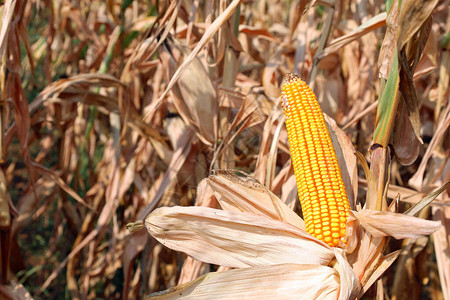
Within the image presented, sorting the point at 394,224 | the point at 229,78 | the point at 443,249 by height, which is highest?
the point at 229,78

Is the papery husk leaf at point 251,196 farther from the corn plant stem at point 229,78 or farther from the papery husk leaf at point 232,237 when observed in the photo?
the corn plant stem at point 229,78

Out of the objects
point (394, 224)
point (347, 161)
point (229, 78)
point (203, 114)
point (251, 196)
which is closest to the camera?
point (394, 224)

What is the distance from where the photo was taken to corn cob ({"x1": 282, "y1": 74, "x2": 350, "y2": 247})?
1314 mm

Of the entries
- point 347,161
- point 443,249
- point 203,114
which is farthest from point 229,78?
point 443,249

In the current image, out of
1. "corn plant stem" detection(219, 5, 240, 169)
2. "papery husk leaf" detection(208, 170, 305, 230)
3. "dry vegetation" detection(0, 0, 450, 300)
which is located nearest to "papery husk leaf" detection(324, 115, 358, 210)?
"dry vegetation" detection(0, 0, 450, 300)

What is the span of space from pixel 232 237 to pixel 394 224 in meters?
0.43

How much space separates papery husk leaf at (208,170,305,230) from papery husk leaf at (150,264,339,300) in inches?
6.8

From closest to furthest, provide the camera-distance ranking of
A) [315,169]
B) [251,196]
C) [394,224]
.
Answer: [394,224], [315,169], [251,196]

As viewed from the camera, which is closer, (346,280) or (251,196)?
(346,280)

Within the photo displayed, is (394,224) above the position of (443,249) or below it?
above

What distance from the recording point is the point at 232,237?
4.46ft

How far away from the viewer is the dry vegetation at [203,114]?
1.68 meters

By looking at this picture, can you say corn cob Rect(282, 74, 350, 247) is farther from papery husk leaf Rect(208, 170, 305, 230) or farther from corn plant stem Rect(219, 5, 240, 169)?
corn plant stem Rect(219, 5, 240, 169)

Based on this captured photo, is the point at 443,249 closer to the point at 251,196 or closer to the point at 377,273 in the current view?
the point at 377,273
